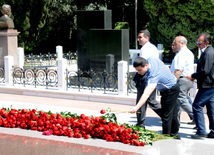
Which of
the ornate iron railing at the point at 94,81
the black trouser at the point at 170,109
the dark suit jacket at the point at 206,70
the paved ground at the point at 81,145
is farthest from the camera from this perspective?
the ornate iron railing at the point at 94,81

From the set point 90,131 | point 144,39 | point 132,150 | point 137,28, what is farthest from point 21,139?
point 137,28

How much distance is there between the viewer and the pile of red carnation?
7008 mm

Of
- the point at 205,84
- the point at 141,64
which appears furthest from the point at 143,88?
the point at 141,64

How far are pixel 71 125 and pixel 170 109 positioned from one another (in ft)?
5.83

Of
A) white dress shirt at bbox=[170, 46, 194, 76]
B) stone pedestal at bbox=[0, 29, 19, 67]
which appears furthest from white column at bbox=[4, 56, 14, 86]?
white dress shirt at bbox=[170, 46, 194, 76]

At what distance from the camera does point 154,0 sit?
28.1 metres

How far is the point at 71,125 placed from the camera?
25.0 ft

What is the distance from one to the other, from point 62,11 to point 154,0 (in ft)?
29.6

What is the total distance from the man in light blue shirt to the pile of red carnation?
2.29ft

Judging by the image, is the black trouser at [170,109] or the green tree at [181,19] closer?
the black trouser at [170,109]

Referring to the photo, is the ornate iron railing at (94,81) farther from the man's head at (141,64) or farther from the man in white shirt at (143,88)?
A: the man's head at (141,64)

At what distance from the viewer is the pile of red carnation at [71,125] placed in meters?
7.01

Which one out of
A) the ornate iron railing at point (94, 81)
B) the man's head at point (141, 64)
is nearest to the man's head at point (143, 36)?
the man's head at point (141, 64)

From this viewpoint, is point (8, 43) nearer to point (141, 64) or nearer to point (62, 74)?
point (62, 74)
